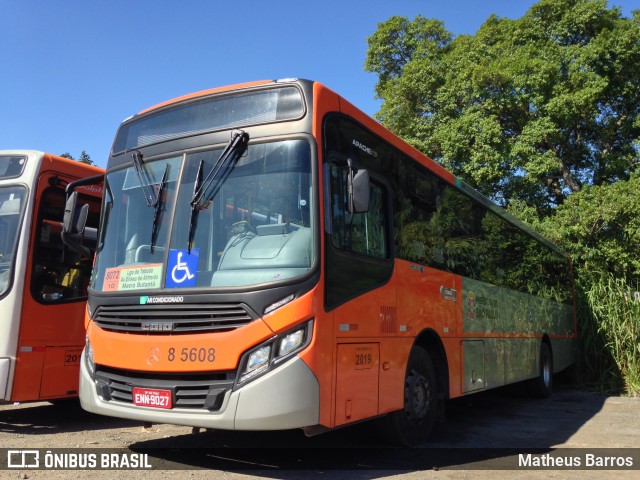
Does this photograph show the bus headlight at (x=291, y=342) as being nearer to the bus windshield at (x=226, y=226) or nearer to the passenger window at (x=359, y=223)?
the bus windshield at (x=226, y=226)

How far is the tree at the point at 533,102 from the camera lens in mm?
18406

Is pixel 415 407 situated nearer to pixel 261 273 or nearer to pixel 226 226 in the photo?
pixel 261 273

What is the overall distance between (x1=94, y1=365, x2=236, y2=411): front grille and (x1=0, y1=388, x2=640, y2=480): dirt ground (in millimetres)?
603

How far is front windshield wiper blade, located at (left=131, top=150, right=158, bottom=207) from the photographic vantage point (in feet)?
17.0

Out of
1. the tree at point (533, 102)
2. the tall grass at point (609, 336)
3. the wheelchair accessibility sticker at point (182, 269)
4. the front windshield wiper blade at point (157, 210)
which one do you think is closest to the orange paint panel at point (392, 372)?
the wheelchair accessibility sticker at point (182, 269)

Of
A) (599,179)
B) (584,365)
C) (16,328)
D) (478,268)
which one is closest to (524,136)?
(599,179)

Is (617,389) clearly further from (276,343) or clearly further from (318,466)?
(276,343)

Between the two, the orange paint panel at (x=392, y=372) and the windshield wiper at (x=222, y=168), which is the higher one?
the windshield wiper at (x=222, y=168)

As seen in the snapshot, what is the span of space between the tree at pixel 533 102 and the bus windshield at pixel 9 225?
14.4 m

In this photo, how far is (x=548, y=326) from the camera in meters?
11.9

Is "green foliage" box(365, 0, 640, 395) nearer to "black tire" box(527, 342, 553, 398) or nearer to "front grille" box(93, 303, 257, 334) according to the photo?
"black tire" box(527, 342, 553, 398)

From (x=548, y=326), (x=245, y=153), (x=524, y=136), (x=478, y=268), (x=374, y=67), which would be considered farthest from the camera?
(x=374, y=67)

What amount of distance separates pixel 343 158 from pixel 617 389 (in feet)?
33.3

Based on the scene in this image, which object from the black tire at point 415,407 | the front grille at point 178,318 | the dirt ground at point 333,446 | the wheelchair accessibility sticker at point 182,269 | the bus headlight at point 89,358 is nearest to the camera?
the front grille at point 178,318
